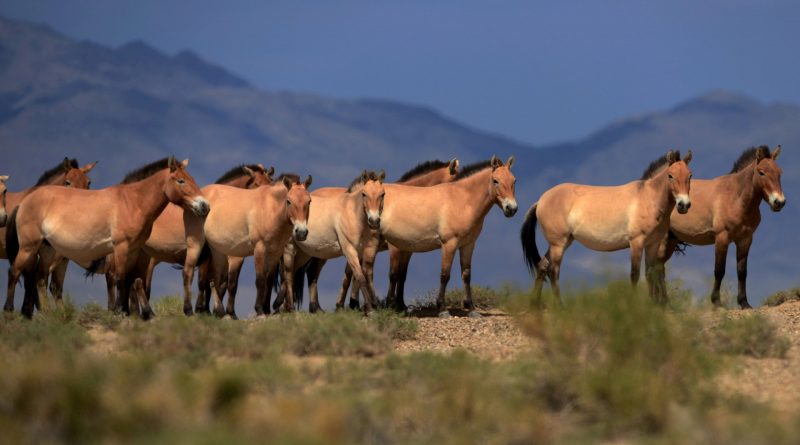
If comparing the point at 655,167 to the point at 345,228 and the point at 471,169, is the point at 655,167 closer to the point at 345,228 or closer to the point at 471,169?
the point at 471,169

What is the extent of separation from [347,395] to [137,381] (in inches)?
81.2

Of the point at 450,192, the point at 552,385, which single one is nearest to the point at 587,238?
the point at 450,192

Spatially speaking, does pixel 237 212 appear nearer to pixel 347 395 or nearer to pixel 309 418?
pixel 347 395

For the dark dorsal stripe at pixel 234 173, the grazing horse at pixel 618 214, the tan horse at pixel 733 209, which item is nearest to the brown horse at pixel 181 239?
the dark dorsal stripe at pixel 234 173

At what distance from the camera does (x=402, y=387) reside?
37.2 feet

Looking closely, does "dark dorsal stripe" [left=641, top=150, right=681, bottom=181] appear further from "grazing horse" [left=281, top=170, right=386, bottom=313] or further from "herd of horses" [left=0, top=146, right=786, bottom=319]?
"grazing horse" [left=281, top=170, right=386, bottom=313]

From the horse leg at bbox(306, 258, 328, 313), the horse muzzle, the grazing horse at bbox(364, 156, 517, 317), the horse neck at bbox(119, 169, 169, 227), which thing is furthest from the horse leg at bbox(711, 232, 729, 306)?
the horse neck at bbox(119, 169, 169, 227)

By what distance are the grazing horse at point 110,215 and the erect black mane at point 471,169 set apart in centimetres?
492

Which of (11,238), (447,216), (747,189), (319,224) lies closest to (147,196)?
(11,238)

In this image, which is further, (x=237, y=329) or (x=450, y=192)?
(x=450, y=192)

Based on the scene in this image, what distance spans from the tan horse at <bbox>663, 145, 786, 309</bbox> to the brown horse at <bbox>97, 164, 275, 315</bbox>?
26.4ft

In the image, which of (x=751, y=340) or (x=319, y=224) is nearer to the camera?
(x=751, y=340)

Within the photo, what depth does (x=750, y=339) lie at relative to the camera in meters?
13.6

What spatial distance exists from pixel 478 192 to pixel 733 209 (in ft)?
15.5
